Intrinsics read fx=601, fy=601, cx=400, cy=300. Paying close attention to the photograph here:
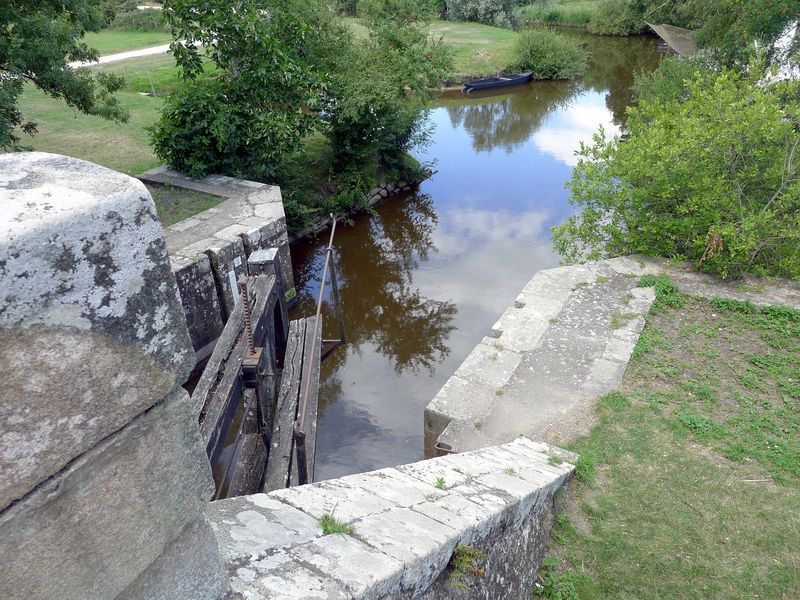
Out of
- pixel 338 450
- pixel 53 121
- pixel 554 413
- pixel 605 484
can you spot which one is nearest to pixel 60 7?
pixel 53 121

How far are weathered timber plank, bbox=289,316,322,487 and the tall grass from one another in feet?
102

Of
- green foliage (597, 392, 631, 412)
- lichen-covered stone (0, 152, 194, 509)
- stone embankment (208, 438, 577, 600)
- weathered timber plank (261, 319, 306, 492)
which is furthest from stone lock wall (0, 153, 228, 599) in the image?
green foliage (597, 392, 631, 412)

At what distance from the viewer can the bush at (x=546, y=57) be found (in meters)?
24.5

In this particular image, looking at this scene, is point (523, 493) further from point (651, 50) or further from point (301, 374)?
point (651, 50)

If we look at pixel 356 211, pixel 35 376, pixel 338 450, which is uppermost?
pixel 35 376

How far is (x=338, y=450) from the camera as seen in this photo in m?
7.82

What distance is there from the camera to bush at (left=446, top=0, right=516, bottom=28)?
103 feet

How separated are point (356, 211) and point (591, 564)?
10.6 metres

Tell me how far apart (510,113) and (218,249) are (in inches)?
618

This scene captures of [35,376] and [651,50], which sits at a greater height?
[35,376]

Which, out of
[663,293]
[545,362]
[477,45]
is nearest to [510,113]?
[477,45]

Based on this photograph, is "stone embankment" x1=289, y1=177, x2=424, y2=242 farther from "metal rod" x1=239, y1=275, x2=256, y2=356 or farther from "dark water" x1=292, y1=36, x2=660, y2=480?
"metal rod" x1=239, y1=275, x2=256, y2=356

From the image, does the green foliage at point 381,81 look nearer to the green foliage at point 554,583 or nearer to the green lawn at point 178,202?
the green lawn at point 178,202

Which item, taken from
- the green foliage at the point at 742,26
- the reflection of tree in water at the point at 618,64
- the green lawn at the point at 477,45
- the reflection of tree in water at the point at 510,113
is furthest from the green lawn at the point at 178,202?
the reflection of tree in water at the point at 618,64
